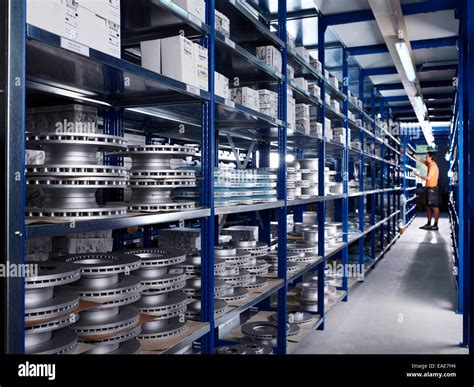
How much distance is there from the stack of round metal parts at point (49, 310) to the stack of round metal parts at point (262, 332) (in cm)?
235

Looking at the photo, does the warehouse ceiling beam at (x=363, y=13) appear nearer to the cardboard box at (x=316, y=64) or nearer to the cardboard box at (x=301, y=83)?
the cardboard box at (x=316, y=64)

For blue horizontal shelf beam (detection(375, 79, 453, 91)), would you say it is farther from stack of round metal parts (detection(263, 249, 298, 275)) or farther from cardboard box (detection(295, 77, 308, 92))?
stack of round metal parts (detection(263, 249, 298, 275))

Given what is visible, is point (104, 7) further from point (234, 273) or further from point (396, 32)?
point (396, 32)

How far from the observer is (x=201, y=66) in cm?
244

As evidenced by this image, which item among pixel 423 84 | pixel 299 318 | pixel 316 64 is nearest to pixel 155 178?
pixel 299 318

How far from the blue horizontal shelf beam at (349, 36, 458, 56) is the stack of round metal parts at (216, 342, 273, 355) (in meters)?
5.01

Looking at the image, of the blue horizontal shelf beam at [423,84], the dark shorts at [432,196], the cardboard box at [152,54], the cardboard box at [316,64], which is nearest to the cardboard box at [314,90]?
the cardboard box at [316,64]

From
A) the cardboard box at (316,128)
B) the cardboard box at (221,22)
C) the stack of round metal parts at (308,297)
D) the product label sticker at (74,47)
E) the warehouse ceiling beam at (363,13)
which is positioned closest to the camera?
the product label sticker at (74,47)

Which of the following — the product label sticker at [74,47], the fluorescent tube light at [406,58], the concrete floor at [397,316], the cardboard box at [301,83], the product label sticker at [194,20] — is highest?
the fluorescent tube light at [406,58]

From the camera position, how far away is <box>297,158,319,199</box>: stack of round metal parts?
4840 millimetres

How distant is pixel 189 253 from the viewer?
3.14m

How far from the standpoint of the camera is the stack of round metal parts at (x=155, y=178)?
89.4 inches

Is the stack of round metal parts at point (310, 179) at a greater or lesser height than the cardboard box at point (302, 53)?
lesser

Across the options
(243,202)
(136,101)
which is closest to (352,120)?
(243,202)
